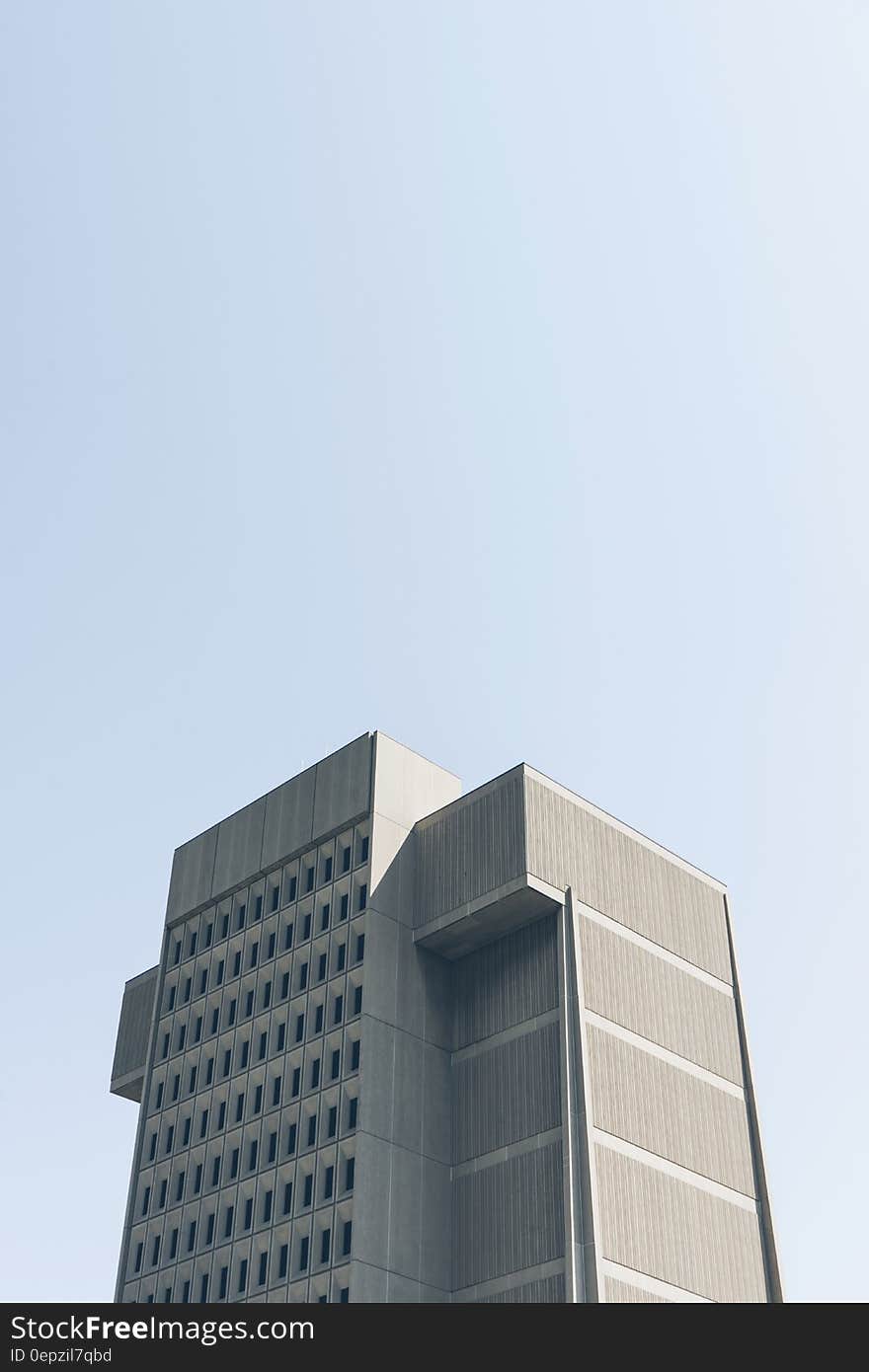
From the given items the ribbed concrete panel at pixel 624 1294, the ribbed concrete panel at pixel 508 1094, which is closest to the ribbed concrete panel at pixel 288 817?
the ribbed concrete panel at pixel 508 1094

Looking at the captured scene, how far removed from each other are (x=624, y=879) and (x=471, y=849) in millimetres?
8044

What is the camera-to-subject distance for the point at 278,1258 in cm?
6238

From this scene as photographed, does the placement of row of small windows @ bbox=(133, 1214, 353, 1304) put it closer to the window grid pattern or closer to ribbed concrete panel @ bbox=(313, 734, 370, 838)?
the window grid pattern

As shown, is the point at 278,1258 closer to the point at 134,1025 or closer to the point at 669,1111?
the point at 669,1111

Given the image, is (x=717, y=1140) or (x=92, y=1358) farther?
(x=717, y=1140)

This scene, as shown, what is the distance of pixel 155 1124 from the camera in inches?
2913

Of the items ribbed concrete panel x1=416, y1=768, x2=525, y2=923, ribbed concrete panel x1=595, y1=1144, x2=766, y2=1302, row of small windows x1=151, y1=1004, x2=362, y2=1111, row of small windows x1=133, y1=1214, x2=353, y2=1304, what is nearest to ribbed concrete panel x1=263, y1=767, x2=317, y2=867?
ribbed concrete panel x1=416, y1=768, x2=525, y2=923

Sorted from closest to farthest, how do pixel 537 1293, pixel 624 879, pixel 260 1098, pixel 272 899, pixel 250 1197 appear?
pixel 537 1293 < pixel 250 1197 < pixel 260 1098 < pixel 624 879 < pixel 272 899

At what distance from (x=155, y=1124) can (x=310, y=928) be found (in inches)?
542

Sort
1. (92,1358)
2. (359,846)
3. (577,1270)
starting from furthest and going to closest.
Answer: (359,846) < (577,1270) < (92,1358)

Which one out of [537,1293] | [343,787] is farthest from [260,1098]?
[537,1293]

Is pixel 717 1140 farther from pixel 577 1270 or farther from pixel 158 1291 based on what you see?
pixel 158 1291

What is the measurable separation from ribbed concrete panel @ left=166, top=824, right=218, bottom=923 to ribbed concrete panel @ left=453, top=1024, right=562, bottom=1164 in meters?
20.1

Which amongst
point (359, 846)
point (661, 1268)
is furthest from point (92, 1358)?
point (359, 846)
